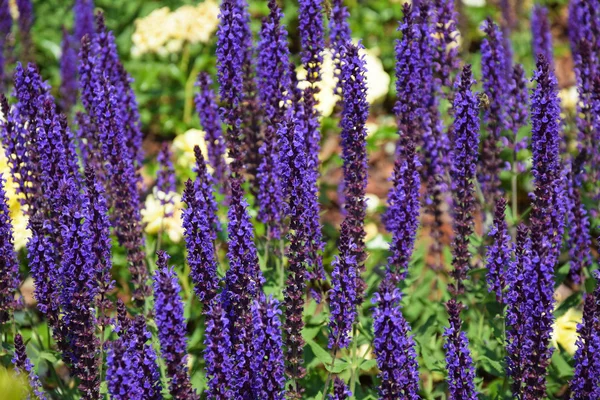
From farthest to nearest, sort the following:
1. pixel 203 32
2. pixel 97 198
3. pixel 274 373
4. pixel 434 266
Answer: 1. pixel 203 32
2. pixel 434 266
3. pixel 97 198
4. pixel 274 373

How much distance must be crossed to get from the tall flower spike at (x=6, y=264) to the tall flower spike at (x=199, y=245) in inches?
48.9

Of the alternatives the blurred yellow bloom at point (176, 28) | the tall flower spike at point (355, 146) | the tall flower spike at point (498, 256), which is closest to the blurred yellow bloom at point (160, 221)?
the tall flower spike at point (355, 146)

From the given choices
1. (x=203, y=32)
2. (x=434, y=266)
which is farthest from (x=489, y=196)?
(x=203, y=32)

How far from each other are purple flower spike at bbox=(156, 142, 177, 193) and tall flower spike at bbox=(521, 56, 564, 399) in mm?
3369

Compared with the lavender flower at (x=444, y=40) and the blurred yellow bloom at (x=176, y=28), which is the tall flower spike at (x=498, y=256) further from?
the blurred yellow bloom at (x=176, y=28)

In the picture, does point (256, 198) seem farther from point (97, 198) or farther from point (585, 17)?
point (585, 17)

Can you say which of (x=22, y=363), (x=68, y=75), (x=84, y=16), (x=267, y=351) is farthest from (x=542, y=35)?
(x=22, y=363)

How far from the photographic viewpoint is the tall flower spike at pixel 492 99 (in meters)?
6.75

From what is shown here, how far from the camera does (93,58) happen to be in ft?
20.4

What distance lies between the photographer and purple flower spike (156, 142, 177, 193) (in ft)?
24.2

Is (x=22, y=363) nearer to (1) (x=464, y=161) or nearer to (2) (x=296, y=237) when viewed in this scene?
(2) (x=296, y=237)

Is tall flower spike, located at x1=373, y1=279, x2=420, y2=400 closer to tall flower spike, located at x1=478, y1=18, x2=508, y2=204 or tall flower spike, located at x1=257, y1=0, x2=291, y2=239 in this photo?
tall flower spike, located at x1=257, y1=0, x2=291, y2=239

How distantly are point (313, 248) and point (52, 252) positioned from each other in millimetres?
1787

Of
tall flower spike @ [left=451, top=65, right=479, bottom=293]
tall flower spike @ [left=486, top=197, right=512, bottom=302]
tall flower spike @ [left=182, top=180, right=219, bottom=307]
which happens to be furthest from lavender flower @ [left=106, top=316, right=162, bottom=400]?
tall flower spike @ [left=451, top=65, right=479, bottom=293]
